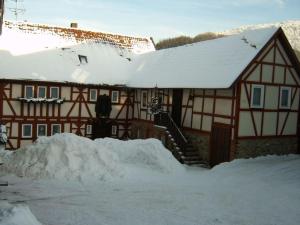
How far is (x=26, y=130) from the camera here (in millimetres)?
27328

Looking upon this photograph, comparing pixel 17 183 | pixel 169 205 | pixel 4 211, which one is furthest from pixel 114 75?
pixel 4 211

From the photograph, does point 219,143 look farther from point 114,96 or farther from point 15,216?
point 15,216

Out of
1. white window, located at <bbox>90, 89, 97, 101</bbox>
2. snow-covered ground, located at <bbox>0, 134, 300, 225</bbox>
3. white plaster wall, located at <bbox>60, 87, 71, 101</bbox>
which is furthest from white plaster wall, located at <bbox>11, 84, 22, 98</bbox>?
snow-covered ground, located at <bbox>0, 134, 300, 225</bbox>

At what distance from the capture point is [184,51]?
28.1 meters

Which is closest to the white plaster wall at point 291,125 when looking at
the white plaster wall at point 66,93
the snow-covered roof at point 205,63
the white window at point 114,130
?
the snow-covered roof at point 205,63

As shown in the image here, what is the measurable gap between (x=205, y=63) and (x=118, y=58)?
11.4 meters

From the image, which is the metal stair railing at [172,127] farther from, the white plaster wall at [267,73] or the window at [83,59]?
the window at [83,59]

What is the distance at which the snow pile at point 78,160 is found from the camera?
1680 cm

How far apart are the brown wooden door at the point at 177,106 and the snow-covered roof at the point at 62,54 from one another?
642 centimetres

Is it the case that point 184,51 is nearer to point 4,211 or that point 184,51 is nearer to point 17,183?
point 17,183

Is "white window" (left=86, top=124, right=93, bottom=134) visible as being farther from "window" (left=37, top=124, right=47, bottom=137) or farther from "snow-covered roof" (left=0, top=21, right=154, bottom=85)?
"snow-covered roof" (left=0, top=21, right=154, bottom=85)

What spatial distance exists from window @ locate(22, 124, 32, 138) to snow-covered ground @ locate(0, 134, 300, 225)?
8.71m

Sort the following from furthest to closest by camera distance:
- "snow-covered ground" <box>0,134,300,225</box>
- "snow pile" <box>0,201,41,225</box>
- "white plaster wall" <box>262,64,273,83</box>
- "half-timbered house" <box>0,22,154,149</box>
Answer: "half-timbered house" <box>0,22,154,149</box> → "white plaster wall" <box>262,64,273,83</box> → "snow-covered ground" <box>0,134,300,225</box> → "snow pile" <box>0,201,41,225</box>

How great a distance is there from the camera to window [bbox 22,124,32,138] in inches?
1070
